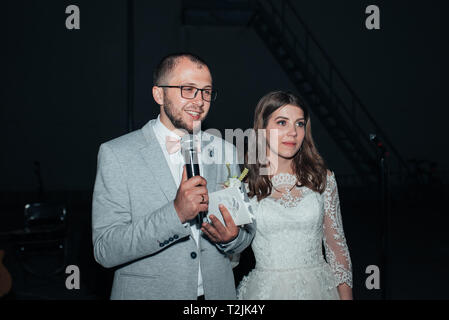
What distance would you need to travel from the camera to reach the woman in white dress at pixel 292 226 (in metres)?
1.92

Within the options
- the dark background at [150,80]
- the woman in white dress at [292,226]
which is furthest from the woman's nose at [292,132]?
the dark background at [150,80]

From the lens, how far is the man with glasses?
147 cm

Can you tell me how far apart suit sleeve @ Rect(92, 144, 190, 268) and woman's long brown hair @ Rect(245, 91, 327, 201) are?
2.47ft

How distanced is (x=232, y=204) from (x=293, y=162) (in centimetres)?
86

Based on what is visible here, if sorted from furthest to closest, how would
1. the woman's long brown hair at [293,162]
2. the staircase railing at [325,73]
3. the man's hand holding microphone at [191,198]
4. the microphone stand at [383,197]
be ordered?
the staircase railing at [325,73] → the microphone stand at [383,197] → the woman's long brown hair at [293,162] → the man's hand holding microphone at [191,198]

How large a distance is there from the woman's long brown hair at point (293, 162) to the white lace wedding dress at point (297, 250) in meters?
0.06

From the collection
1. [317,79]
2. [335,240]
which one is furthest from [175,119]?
[317,79]

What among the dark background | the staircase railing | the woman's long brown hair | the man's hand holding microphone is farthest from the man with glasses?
the staircase railing

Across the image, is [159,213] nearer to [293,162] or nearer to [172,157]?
[172,157]

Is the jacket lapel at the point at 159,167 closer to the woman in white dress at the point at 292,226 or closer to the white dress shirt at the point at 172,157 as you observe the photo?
the white dress shirt at the point at 172,157

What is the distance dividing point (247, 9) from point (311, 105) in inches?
112

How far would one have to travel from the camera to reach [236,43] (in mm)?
9312

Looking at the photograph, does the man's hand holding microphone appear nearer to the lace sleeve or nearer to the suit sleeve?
the suit sleeve

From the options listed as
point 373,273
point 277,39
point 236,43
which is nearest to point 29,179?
point 236,43
